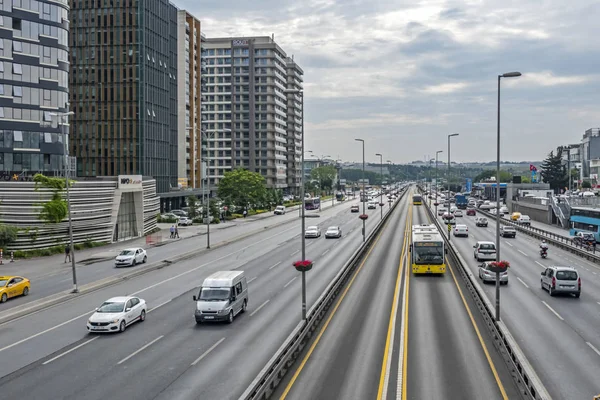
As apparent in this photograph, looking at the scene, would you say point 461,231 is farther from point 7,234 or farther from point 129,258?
point 7,234

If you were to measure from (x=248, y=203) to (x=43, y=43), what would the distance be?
50014mm

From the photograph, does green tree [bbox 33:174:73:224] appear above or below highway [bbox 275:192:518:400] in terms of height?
above

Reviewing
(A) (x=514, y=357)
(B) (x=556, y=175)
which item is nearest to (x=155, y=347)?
(A) (x=514, y=357)

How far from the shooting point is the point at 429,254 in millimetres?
42250

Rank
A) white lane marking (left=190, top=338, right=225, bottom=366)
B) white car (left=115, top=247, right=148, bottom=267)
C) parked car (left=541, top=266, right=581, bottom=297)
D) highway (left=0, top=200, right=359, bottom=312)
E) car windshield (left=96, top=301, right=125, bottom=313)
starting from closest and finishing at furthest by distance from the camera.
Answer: white lane marking (left=190, top=338, right=225, bottom=366), car windshield (left=96, top=301, right=125, bottom=313), parked car (left=541, top=266, right=581, bottom=297), highway (left=0, top=200, right=359, bottom=312), white car (left=115, top=247, right=148, bottom=267)

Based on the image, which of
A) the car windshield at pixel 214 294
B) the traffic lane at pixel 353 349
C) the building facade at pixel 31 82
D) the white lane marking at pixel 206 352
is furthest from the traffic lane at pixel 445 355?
the building facade at pixel 31 82

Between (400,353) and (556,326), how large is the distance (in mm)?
9355

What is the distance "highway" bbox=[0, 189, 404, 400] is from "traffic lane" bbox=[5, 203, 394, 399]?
0.11 ft

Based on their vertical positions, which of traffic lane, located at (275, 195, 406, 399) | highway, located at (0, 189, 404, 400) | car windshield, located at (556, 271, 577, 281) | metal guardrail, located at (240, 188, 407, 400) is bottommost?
highway, located at (0, 189, 404, 400)

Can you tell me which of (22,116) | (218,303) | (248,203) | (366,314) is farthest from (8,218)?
(248,203)

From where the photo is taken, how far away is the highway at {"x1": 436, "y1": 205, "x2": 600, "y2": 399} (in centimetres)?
→ 1978

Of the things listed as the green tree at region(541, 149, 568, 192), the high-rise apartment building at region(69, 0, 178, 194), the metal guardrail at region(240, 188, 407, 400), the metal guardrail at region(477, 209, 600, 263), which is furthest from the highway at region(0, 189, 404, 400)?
the green tree at region(541, 149, 568, 192)

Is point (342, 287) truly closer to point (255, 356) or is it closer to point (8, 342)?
point (255, 356)

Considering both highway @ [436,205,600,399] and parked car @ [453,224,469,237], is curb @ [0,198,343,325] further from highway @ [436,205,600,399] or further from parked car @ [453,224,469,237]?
parked car @ [453,224,469,237]
